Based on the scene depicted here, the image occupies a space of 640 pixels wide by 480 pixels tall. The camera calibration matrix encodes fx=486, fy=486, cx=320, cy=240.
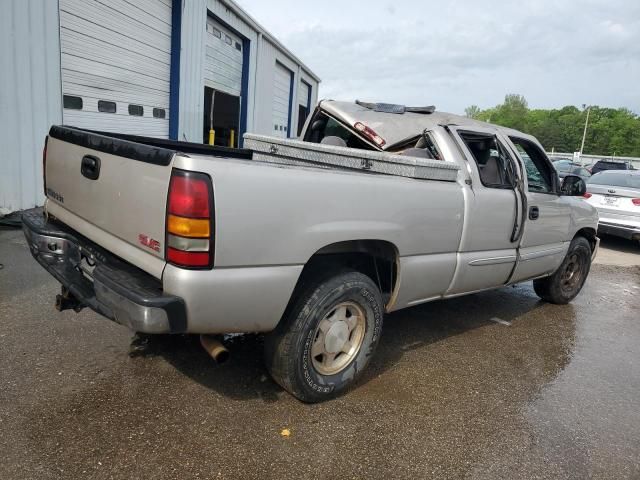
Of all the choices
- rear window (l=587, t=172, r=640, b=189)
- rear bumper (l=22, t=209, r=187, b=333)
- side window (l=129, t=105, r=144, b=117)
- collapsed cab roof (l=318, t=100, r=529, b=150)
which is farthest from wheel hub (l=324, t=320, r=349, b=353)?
rear window (l=587, t=172, r=640, b=189)

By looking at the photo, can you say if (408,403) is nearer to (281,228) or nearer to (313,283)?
(313,283)

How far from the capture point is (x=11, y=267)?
4996 mm

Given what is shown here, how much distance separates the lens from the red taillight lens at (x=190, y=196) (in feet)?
7.22

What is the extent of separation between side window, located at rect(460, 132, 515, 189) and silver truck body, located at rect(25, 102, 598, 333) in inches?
2.8

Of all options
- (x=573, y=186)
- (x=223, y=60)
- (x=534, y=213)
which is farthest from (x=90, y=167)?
(x=223, y=60)

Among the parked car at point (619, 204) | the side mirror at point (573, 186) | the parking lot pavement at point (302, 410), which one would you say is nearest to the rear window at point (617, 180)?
the parked car at point (619, 204)

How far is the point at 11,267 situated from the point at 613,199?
32.3 ft

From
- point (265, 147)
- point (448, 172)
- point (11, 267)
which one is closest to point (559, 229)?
point (448, 172)

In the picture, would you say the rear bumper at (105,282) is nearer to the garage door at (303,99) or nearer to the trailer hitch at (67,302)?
the trailer hitch at (67,302)

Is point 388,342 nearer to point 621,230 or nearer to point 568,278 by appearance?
point 568,278

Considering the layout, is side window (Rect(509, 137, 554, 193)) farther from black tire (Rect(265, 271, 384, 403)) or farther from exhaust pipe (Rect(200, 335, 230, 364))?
exhaust pipe (Rect(200, 335, 230, 364))

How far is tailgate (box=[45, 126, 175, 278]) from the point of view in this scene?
236 centimetres

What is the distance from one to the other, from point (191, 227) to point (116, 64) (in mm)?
7978

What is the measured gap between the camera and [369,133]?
4.21 m
